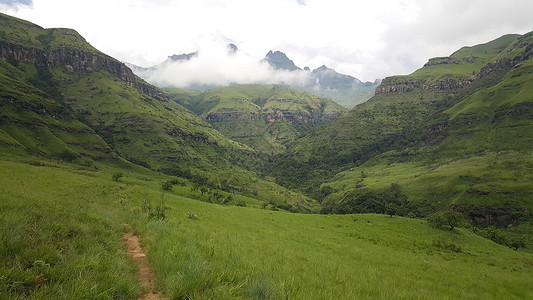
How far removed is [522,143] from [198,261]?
277 meters

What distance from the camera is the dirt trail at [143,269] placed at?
230 inches

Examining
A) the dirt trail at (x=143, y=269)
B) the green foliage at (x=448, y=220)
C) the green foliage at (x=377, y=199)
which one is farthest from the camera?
the green foliage at (x=377, y=199)

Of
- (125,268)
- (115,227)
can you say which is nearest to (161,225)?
(115,227)

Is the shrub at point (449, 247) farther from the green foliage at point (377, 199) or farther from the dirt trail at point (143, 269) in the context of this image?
the green foliage at point (377, 199)

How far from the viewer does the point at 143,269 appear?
7.45m

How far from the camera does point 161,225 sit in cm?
1266

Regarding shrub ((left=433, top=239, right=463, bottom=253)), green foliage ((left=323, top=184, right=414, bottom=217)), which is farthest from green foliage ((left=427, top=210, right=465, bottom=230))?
green foliage ((left=323, top=184, right=414, bottom=217))

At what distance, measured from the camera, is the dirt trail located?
5.85 m

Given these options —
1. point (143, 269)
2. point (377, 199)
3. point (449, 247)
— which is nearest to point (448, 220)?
point (449, 247)

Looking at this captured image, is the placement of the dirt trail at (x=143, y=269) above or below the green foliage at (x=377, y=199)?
above

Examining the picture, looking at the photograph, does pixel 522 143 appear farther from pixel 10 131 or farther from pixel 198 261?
pixel 10 131

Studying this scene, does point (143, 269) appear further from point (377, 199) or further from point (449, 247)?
point (377, 199)

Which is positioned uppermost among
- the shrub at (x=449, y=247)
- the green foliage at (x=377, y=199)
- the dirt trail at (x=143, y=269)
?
the dirt trail at (x=143, y=269)

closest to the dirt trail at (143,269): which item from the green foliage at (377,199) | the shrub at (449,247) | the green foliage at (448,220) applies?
the shrub at (449,247)
